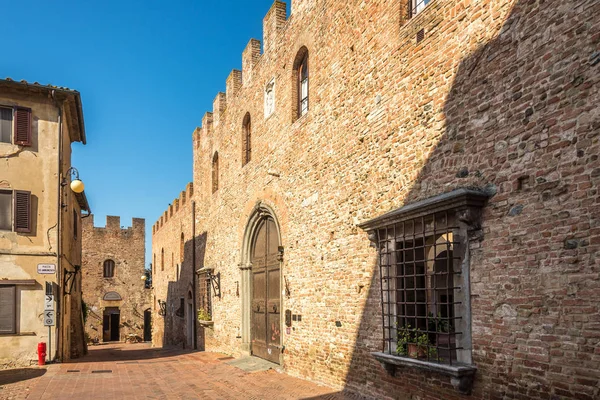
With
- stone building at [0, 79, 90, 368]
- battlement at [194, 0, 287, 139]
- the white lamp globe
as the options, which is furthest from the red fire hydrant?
battlement at [194, 0, 287, 139]

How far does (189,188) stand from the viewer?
21.0 meters

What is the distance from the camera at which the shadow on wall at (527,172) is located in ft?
15.6

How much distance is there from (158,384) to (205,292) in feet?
24.1

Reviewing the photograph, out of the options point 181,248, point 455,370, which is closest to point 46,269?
point 455,370

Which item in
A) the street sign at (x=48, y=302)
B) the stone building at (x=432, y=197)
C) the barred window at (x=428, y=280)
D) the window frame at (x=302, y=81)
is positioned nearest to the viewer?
the stone building at (x=432, y=197)

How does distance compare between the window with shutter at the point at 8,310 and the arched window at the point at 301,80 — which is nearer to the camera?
the arched window at the point at 301,80

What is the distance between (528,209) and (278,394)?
5416mm

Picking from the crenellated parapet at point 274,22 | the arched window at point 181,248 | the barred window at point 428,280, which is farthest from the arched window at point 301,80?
the arched window at point 181,248

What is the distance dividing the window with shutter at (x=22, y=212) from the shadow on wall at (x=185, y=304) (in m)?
6.54

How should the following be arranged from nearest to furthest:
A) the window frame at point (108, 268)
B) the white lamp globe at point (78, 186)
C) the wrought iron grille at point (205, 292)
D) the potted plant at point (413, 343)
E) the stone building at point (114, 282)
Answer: the potted plant at point (413, 343) → the white lamp globe at point (78, 186) → the wrought iron grille at point (205, 292) → the stone building at point (114, 282) → the window frame at point (108, 268)

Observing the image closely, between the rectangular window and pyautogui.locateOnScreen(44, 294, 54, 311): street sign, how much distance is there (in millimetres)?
3704

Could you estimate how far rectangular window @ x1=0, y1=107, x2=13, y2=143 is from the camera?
41.5 feet

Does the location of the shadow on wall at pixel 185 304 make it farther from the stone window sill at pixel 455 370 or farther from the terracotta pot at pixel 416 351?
the stone window sill at pixel 455 370

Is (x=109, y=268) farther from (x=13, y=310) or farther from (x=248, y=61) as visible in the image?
(x=248, y=61)
